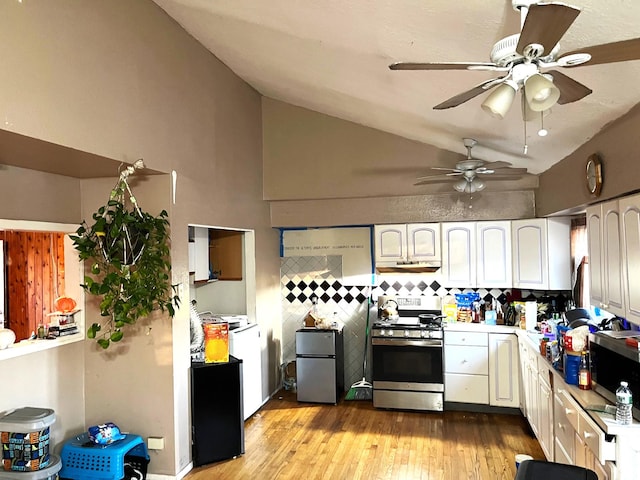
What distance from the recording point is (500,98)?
171cm

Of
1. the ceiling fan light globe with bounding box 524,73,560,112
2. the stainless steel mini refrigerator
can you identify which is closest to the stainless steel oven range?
the stainless steel mini refrigerator

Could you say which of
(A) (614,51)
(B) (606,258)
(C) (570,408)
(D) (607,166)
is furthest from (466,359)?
(A) (614,51)

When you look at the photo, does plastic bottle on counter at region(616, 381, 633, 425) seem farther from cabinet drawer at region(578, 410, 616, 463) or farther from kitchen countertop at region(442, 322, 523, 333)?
kitchen countertop at region(442, 322, 523, 333)

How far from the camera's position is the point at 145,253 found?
330 centimetres

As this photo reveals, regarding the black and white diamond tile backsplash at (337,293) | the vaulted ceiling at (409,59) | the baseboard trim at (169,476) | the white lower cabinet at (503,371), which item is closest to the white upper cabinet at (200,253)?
the black and white diamond tile backsplash at (337,293)

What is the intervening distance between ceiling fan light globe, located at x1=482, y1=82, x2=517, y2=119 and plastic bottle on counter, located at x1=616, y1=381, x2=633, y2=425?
1550 millimetres

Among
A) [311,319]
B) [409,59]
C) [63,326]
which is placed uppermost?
[409,59]

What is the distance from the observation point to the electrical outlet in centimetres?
356

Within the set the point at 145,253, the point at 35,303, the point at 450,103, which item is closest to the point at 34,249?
the point at 35,303

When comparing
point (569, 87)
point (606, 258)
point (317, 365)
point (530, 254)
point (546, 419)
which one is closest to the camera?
point (569, 87)

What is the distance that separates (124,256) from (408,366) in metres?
3.00

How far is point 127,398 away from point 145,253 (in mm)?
1187

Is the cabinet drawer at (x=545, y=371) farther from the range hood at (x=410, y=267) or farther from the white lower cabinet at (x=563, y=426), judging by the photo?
the range hood at (x=410, y=267)

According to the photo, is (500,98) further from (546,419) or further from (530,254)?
(530,254)
